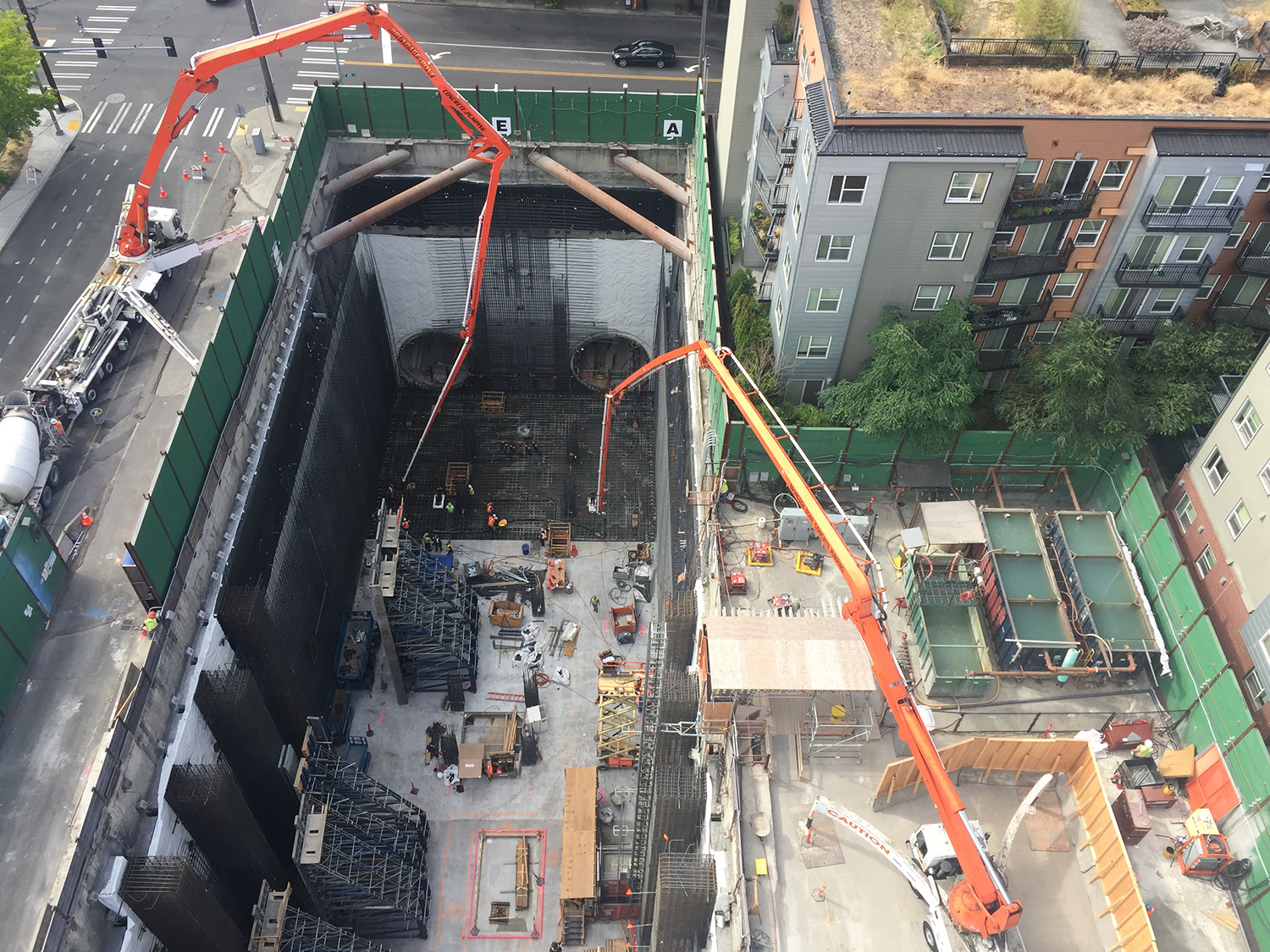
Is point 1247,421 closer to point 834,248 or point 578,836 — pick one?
point 834,248

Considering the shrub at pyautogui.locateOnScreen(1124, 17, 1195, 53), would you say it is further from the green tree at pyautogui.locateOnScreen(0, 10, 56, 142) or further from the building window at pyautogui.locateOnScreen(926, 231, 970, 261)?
the green tree at pyautogui.locateOnScreen(0, 10, 56, 142)

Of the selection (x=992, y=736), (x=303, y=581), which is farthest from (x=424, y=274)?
(x=992, y=736)

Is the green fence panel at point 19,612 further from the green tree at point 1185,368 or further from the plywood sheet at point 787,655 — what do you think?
the green tree at point 1185,368

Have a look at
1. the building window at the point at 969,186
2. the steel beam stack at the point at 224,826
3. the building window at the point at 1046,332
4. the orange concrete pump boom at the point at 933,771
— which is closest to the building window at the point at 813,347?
the building window at the point at 969,186

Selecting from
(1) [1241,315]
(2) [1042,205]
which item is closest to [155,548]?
(2) [1042,205]

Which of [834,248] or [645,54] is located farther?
[645,54]
